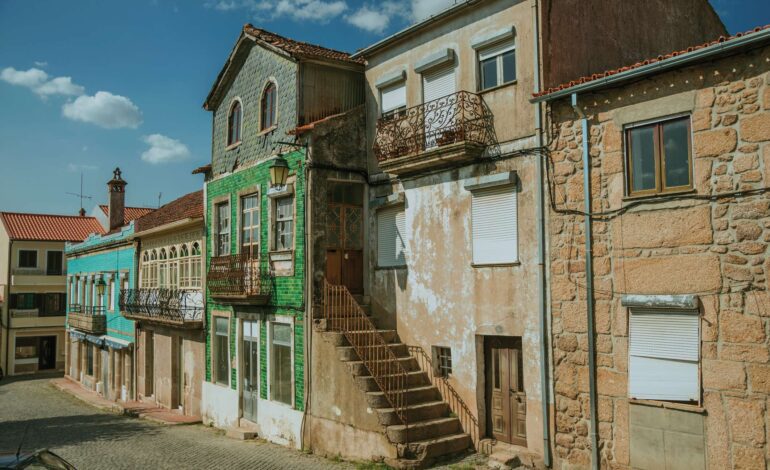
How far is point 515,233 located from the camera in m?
11.4

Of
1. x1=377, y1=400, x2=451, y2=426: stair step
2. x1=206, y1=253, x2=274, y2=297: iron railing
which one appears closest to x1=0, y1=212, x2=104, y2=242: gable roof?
x1=206, y1=253, x2=274, y2=297: iron railing

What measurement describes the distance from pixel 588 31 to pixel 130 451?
1412 centimetres

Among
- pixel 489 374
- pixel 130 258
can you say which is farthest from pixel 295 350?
pixel 130 258

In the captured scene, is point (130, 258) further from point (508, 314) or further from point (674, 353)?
point (674, 353)

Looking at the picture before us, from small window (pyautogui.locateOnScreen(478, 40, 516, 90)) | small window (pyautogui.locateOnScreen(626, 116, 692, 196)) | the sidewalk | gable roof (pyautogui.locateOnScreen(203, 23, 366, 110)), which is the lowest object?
the sidewalk

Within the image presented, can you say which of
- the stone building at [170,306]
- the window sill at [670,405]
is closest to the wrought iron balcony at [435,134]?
the window sill at [670,405]

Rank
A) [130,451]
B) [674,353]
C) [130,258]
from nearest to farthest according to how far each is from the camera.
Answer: [674,353], [130,451], [130,258]

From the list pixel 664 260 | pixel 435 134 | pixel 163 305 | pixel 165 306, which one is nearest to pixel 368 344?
pixel 435 134

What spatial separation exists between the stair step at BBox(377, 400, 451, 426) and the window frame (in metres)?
5.41

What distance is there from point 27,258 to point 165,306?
24.0m

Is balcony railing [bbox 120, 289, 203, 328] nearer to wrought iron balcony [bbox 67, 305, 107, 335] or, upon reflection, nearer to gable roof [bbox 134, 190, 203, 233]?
gable roof [bbox 134, 190, 203, 233]

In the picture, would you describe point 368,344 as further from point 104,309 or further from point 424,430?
point 104,309

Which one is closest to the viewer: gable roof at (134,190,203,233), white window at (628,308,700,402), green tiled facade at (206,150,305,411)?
white window at (628,308,700,402)

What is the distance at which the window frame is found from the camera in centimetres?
912
